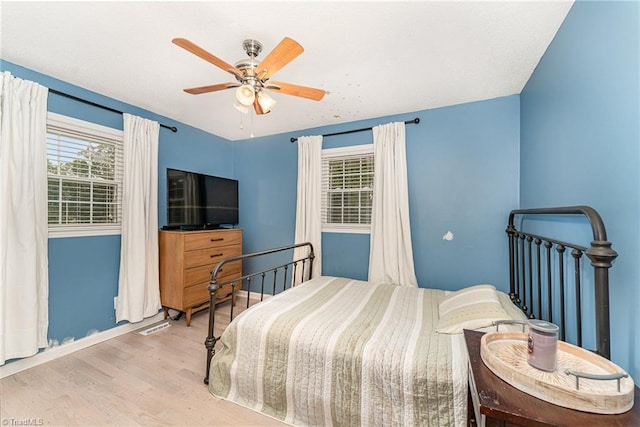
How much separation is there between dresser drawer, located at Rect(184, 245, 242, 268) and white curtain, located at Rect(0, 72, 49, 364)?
1081 mm

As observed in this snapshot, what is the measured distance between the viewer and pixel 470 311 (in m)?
1.59

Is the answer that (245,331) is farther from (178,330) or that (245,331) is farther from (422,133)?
(422,133)

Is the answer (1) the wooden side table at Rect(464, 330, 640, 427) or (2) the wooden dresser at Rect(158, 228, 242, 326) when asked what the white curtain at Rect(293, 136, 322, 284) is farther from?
(1) the wooden side table at Rect(464, 330, 640, 427)

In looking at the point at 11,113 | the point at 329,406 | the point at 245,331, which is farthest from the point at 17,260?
the point at 329,406

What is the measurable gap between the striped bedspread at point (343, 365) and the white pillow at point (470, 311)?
8cm

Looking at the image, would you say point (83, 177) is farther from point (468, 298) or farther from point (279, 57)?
point (468, 298)

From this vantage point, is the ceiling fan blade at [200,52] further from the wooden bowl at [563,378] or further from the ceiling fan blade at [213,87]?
the wooden bowl at [563,378]

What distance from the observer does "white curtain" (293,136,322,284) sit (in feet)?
10.6

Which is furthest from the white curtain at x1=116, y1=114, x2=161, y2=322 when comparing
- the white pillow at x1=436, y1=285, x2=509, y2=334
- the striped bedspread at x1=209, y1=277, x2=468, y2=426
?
the white pillow at x1=436, y1=285, x2=509, y2=334

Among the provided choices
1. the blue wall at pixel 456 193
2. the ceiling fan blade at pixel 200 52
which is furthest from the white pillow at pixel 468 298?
the ceiling fan blade at pixel 200 52

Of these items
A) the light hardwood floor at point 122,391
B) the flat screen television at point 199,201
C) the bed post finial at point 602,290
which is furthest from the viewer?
the flat screen television at point 199,201

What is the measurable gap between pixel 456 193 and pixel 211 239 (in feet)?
9.15

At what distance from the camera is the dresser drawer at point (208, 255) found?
111 inches

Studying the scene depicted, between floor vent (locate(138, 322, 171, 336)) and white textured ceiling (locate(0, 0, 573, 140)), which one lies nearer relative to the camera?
white textured ceiling (locate(0, 0, 573, 140))
